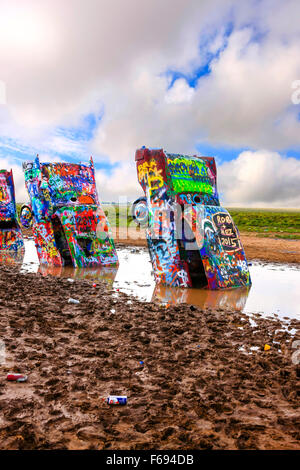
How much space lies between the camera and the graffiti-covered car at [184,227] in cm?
835

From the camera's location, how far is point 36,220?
12062mm

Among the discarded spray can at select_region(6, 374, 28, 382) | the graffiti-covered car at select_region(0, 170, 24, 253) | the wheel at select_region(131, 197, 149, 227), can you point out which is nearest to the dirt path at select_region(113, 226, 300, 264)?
the graffiti-covered car at select_region(0, 170, 24, 253)

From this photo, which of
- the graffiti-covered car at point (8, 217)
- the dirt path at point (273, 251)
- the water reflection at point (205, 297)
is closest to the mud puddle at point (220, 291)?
the water reflection at point (205, 297)

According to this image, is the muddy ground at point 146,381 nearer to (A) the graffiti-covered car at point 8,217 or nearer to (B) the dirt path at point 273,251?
(B) the dirt path at point 273,251

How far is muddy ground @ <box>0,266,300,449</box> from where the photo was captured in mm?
2527

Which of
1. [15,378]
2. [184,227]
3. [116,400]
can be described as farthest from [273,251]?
[15,378]

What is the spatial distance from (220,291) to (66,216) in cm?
570

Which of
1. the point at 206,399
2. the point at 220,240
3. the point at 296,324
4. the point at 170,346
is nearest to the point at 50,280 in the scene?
the point at 220,240

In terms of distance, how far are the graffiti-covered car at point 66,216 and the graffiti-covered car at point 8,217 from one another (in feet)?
12.2

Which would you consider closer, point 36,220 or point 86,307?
point 86,307

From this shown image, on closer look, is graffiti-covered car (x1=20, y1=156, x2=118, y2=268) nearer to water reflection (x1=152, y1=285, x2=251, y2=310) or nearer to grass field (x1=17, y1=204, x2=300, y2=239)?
grass field (x1=17, y1=204, x2=300, y2=239)
